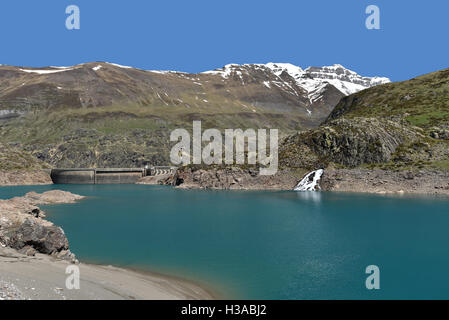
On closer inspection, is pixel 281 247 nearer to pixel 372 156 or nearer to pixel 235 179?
pixel 372 156

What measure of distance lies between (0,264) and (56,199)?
74741mm

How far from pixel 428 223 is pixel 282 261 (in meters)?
34.6

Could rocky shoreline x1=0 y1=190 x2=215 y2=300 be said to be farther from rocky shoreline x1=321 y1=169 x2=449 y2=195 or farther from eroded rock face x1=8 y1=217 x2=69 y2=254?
rocky shoreline x1=321 y1=169 x2=449 y2=195

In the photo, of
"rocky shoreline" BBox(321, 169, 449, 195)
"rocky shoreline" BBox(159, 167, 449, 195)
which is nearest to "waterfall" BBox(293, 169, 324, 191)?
"rocky shoreline" BBox(159, 167, 449, 195)

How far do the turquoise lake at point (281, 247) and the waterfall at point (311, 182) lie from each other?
50.5m

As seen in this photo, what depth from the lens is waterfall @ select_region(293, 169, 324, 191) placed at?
12762 centimetres

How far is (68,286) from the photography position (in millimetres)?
22594

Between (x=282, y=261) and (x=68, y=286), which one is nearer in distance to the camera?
(x=68, y=286)

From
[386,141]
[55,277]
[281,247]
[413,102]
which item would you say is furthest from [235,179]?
[55,277]
